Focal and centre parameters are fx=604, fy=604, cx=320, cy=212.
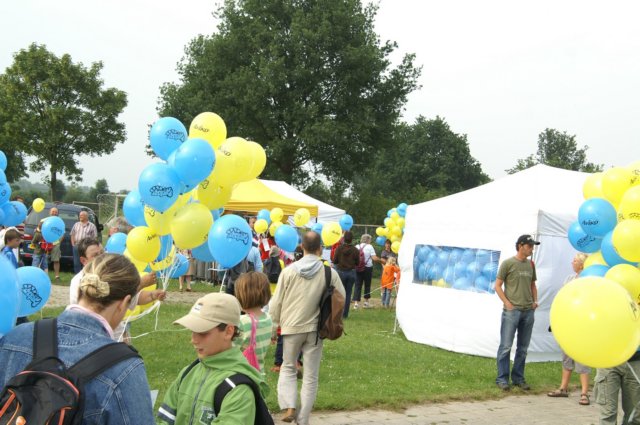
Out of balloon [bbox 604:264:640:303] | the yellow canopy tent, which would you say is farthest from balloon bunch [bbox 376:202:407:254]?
balloon [bbox 604:264:640:303]

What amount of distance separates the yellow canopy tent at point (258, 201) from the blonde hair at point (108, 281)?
1348 cm

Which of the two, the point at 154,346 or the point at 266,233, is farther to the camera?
the point at 266,233

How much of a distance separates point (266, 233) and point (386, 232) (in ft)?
16.9

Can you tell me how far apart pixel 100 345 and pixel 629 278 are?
4280mm

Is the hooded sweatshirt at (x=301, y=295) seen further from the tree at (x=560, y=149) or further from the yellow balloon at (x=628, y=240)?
the tree at (x=560, y=149)

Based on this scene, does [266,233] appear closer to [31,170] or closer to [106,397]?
[106,397]

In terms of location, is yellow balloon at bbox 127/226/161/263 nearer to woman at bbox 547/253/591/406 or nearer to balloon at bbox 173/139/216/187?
balloon at bbox 173/139/216/187

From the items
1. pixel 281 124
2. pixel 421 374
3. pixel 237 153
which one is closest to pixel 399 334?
pixel 421 374

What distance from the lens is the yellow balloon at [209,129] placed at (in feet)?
20.4

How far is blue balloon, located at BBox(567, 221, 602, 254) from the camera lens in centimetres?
622

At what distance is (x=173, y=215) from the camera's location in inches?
233

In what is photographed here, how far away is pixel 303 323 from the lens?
5.88 meters

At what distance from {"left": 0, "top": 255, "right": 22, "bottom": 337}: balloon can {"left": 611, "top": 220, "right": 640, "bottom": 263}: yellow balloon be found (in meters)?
4.49

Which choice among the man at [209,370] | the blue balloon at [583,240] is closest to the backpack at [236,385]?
the man at [209,370]
